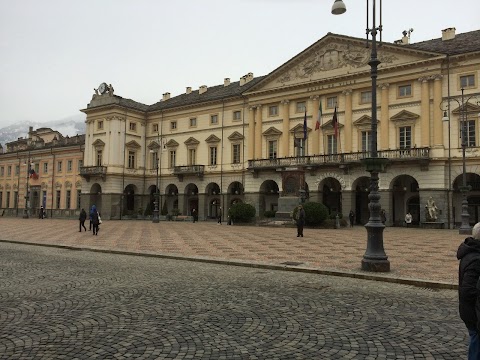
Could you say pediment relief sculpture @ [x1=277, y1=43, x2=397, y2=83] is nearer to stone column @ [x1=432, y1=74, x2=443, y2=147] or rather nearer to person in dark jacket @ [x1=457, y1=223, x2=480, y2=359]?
stone column @ [x1=432, y1=74, x2=443, y2=147]

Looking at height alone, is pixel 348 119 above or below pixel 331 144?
above

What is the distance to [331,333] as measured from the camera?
6.10 metres

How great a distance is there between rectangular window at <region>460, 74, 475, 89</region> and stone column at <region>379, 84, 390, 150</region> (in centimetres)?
645

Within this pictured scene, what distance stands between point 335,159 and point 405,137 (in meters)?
6.92

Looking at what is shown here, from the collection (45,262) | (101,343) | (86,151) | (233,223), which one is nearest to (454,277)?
(101,343)

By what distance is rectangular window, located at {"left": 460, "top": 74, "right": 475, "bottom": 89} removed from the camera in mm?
36562

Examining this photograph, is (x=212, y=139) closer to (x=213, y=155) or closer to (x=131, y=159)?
(x=213, y=155)

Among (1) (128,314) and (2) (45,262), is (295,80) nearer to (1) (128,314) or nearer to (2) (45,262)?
(2) (45,262)

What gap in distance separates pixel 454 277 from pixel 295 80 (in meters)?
38.3

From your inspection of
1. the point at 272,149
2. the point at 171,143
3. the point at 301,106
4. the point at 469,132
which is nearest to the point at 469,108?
the point at 469,132

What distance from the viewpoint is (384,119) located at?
40562mm

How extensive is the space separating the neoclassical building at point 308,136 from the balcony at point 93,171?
14 cm

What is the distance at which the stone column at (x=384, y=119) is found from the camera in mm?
40469

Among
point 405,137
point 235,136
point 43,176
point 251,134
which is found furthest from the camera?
point 43,176
